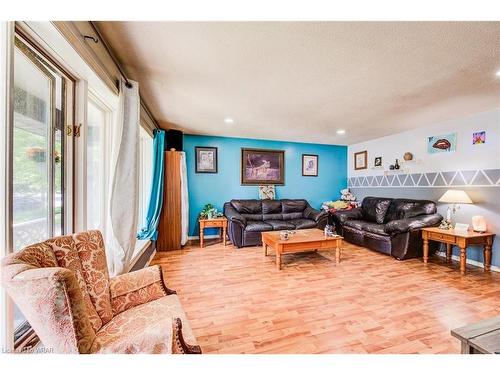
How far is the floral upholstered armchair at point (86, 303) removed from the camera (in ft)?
2.49

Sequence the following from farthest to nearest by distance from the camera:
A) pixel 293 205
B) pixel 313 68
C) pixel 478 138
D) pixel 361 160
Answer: pixel 361 160 → pixel 293 205 → pixel 478 138 → pixel 313 68

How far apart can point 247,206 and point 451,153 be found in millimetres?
3693

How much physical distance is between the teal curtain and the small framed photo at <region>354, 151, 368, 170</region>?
458 cm

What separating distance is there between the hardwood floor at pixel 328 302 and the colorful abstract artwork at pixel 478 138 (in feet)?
6.02

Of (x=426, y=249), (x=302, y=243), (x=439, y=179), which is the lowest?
(x=426, y=249)

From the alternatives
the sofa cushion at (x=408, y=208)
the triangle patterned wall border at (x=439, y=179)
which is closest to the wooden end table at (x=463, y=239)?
the sofa cushion at (x=408, y=208)


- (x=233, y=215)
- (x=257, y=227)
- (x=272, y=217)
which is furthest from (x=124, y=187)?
(x=272, y=217)

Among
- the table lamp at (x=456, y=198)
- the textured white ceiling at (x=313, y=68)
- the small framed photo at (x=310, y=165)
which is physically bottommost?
the table lamp at (x=456, y=198)

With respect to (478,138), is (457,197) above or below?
below

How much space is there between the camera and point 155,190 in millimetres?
→ 3494

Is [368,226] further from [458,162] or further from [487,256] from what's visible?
[458,162]

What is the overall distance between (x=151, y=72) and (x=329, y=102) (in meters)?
2.14

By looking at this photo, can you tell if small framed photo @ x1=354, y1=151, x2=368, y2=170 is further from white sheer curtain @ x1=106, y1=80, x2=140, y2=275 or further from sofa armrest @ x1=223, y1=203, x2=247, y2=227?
white sheer curtain @ x1=106, y1=80, x2=140, y2=275

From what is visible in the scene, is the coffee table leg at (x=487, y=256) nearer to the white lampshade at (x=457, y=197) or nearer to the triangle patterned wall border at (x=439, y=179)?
the white lampshade at (x=457, y=197)
